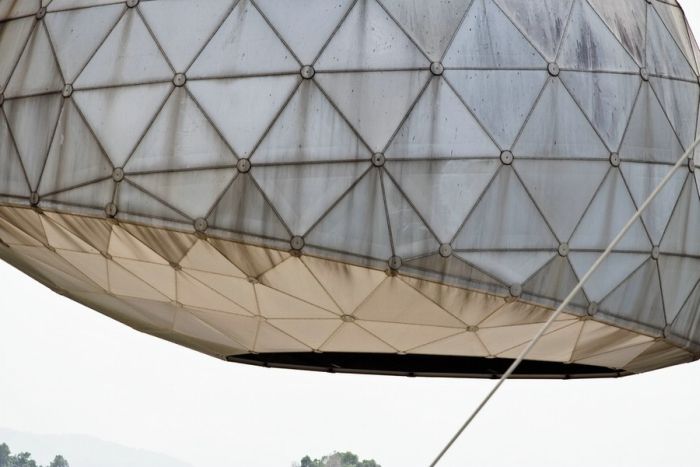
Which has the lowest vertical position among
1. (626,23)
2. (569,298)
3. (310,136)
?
(569,298)

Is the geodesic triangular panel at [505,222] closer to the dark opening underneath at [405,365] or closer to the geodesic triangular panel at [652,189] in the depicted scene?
the geodesic triangular panel at [652,189]

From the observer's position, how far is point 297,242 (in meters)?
25.9

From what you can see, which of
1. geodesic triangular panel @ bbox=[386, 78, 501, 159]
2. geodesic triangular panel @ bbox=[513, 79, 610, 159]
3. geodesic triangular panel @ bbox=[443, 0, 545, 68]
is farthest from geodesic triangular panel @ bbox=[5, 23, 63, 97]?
geodesic triangular panel @ bbox=[513, 79, 610, 159]

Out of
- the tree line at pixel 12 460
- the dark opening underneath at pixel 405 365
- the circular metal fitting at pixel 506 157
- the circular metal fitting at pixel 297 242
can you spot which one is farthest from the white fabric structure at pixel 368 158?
the tree line at pixel 12 460

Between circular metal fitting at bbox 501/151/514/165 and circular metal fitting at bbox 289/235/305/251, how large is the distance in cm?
377

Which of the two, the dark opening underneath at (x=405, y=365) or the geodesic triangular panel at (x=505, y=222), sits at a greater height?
the dark opening underneath at (x=405, y=365)

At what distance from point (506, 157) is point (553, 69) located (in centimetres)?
200

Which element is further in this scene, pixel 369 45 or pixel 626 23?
pixel 626 23

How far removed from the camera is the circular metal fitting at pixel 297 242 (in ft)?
84.8

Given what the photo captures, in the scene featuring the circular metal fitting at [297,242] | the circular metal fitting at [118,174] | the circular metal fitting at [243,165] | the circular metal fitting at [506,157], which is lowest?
the circular metal fitting at [297,242]

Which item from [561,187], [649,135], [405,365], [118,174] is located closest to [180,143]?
[118,174]

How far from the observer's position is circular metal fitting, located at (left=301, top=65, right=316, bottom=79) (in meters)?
26.1

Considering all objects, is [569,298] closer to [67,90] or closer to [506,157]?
[506,157]

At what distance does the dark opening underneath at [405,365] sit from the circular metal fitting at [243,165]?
868 centimetres
